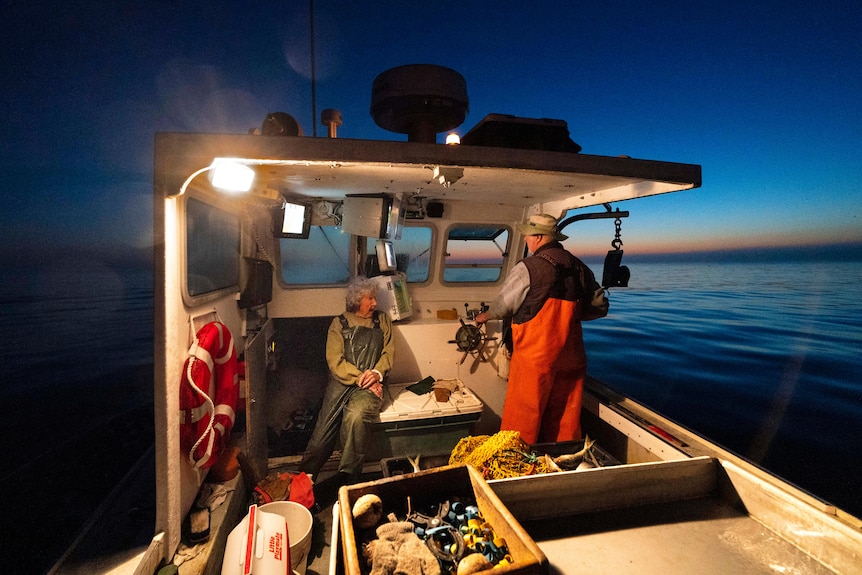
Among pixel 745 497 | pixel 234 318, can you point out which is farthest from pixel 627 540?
pixel 234 318

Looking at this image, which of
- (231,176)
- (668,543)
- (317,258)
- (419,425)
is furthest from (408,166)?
(317,258)

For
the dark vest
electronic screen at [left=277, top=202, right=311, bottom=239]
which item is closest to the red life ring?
electronic screen at [left=277, top=202, right=311, bottom=239]

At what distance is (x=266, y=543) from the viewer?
219cm

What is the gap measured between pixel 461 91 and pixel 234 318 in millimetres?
3080

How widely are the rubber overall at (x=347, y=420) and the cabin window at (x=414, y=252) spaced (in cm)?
146

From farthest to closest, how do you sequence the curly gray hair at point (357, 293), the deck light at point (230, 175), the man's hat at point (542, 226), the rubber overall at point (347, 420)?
1. the curly gray hair at point (357, 293)
2. the rubber overall at point (347, 420)
3. the man's hat at point (542, 226)
4. the deck light at point (230, 175)

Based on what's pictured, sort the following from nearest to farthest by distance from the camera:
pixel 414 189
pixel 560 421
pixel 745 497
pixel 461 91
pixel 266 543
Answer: pixel 745 497 < pixel 266 543 < pixel 461 91 < pixel 560 421 < pixel 414 189

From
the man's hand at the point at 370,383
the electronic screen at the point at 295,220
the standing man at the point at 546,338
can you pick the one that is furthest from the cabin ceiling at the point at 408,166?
the man's hand at the point at 370,383

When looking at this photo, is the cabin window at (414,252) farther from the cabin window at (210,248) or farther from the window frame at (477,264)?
the cabin window at (210,248)

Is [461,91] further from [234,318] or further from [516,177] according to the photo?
[234,318]

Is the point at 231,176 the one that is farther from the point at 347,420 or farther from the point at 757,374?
the point at 757,374

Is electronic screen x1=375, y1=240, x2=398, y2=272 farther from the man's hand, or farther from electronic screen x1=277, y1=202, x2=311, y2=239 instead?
the man's hand

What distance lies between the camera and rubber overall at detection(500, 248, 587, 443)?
10.6 ft

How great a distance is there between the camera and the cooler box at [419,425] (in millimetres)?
3850
